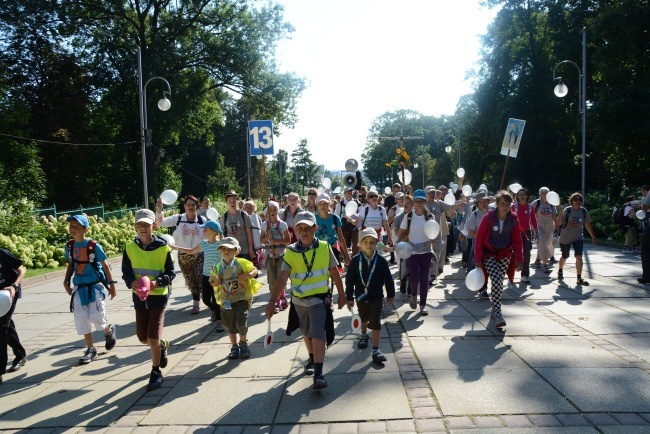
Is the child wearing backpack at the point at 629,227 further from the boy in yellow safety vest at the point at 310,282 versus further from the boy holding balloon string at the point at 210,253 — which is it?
the boy in yellow safety vest at the point at 310,282

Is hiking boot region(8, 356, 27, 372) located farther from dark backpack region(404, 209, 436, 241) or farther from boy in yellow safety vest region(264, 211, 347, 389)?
dark backpack region(404, 209, 436, 241)

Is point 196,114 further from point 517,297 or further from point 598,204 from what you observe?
point 517,297

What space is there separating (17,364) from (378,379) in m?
3.89

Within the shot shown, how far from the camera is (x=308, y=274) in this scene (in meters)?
5.14

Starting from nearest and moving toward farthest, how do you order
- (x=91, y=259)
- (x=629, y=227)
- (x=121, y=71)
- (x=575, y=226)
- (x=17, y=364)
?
(x=17, y=364)
(x=91, y=259)
(x=575, y=226)
(x=629, y=227)
(x=121, y=71)

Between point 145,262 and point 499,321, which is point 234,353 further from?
point 499,321

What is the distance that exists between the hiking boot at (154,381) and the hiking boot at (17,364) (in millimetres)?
1812

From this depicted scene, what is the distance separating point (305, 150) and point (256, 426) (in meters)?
105

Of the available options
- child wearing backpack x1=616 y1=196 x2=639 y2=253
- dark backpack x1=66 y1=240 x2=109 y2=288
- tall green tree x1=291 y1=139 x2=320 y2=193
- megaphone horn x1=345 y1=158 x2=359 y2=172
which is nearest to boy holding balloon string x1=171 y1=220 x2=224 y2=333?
dark backpack x1=66 y1=240 x2=109 y2=288

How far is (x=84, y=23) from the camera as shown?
3153 centimetres

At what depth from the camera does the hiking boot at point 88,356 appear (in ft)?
20.0

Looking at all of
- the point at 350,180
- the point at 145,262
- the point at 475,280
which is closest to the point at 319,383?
the point at 145,262

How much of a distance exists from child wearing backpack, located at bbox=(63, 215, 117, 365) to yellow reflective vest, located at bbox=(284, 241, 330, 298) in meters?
2.24

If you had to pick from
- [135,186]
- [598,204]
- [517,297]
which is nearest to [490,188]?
[598,204]
